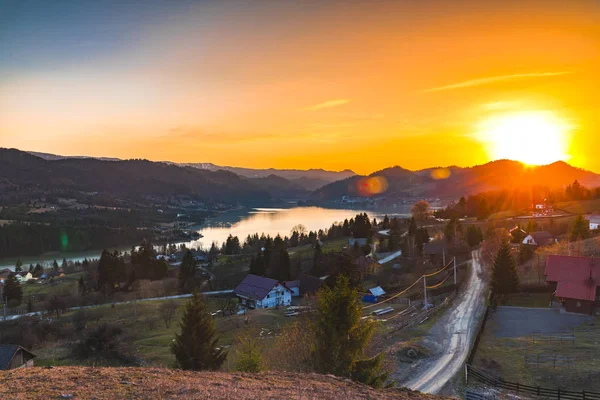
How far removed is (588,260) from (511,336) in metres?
11.3

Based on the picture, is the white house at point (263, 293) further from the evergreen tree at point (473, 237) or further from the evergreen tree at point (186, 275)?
the evergreen tree at point (473, 237)

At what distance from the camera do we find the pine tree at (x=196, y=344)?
54.7 feet

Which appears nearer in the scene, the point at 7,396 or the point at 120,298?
the point at 7,396

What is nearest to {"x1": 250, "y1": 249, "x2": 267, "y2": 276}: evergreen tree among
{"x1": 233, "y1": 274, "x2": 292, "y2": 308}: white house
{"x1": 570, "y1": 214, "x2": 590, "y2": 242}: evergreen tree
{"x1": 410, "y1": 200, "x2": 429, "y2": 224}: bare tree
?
{"x1": 233, "y1": 274, "x2": 292, "y2": 308}: white house

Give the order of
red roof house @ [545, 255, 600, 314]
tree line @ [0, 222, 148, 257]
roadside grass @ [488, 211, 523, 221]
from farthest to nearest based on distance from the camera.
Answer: tree line @ [0, 222, 148, 257], roadside grass @ [488, 211, 523, 221], red roof house @ [545, 255, 600, 314]

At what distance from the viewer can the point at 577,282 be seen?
2861cm

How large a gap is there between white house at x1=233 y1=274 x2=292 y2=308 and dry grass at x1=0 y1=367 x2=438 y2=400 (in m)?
33.9

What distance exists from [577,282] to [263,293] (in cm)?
2970

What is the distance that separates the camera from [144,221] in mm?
166000

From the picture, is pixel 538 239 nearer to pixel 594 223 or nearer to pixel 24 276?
pixel 594 223

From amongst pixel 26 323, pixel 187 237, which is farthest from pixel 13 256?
pixel 26 323

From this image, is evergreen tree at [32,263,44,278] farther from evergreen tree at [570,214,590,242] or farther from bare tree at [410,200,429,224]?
evergreen tree at [570,214,590,242]

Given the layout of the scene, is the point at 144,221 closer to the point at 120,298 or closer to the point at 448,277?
the point at 120,298

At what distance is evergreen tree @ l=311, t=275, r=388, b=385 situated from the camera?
1308 centimetres
